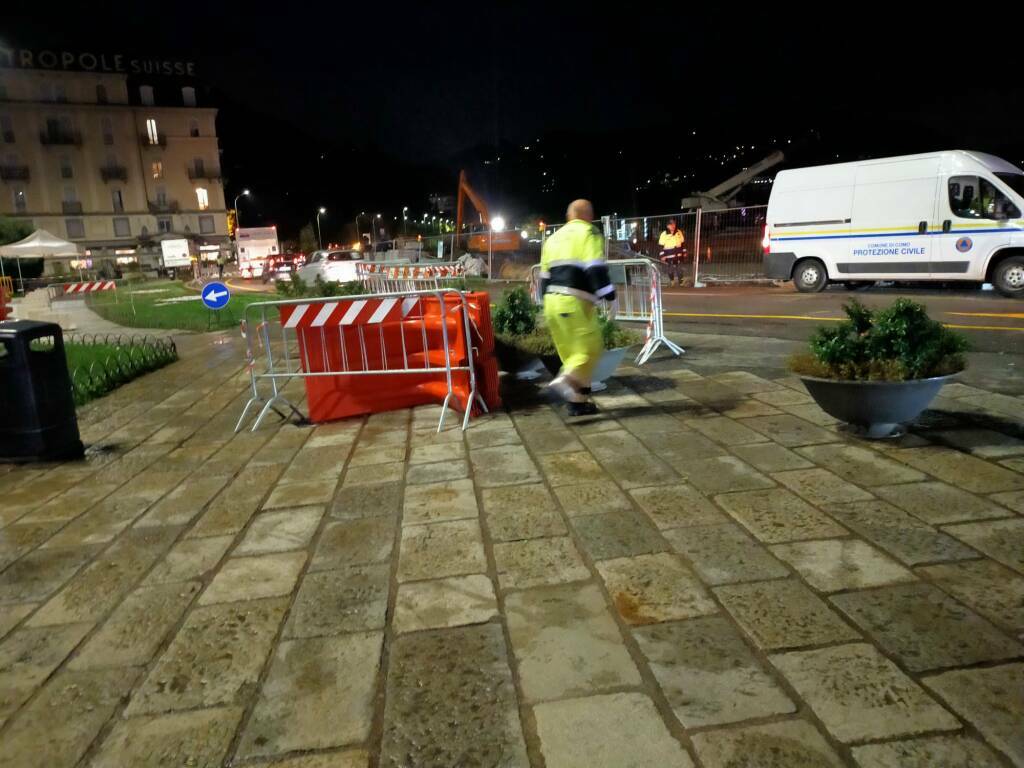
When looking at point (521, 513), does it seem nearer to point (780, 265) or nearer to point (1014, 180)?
point (1014, 180)

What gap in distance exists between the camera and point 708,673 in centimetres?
261

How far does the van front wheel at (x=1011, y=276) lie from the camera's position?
13.3 metres

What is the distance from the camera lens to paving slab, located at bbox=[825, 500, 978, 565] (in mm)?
3404

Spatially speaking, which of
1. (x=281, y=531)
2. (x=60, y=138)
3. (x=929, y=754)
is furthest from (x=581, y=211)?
(x=60, y=138)

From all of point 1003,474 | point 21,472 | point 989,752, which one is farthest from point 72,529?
point 1003,474

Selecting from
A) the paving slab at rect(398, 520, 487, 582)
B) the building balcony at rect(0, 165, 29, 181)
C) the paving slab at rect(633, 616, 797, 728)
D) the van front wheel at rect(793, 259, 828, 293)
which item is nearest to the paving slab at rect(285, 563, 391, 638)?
the paving slab at rect(398, 520, 487, 582)

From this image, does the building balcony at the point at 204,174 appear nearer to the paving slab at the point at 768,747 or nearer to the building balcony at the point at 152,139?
the building balcony at the point at 152,139

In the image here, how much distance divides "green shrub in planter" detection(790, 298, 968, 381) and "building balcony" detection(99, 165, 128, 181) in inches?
2848

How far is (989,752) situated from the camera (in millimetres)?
2146

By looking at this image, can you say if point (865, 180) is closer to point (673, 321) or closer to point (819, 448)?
point (673, 321)

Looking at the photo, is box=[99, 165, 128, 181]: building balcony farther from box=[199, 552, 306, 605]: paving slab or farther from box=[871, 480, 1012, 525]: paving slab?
box=[871, 480, 1012, 525]: paving slab

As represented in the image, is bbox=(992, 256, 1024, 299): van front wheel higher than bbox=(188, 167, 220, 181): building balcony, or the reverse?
bbox=(188, 167, 220, 181): building balcony

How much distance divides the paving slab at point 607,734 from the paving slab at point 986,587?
154cm

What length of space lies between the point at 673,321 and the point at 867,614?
401 inches
